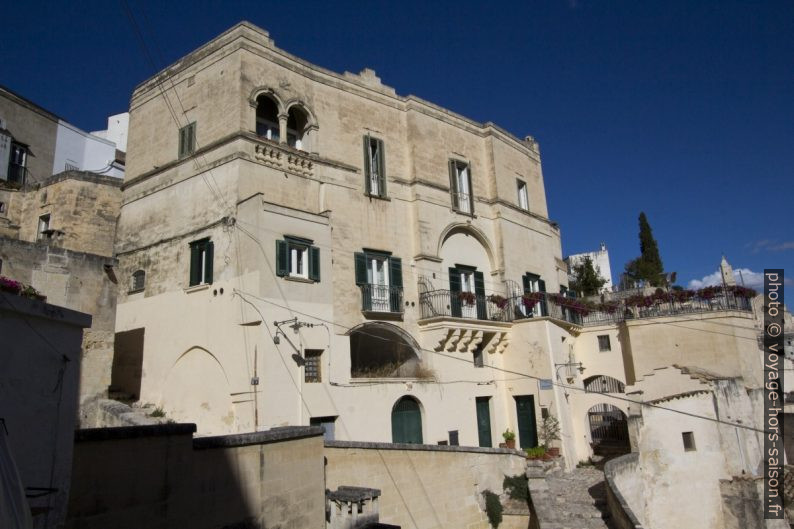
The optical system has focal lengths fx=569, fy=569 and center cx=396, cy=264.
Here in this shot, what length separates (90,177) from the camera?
21.9 m

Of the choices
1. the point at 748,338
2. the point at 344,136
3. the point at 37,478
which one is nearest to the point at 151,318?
the point at 344,136

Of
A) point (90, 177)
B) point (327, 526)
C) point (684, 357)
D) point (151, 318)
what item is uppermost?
point (90, 177)

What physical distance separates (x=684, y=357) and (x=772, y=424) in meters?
4.51

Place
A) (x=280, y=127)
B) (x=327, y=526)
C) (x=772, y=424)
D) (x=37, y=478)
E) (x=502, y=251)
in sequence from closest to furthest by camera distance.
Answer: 1. (x=37, y=478)
2. (x=327, y=526)
3. (x=280, y=127)
4. (x=772, y=424)
5. (x=502, y=251)

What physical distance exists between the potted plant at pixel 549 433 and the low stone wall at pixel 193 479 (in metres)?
13.9

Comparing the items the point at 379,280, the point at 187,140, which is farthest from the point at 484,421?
the point at 187,140

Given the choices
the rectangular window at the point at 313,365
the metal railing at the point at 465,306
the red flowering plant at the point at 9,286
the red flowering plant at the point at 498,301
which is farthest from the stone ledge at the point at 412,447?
the red flowering plant at the point at 9,286

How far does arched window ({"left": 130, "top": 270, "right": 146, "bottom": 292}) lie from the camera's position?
19812 mm

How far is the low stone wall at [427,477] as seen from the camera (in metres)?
12.8

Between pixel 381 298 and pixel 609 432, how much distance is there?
15.0 metres

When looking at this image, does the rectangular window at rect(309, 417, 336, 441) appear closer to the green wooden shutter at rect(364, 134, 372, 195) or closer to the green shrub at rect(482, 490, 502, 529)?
the green shrub at rect(482, 490, 502, 529)

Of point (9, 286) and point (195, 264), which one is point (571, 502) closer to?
point (195, 264)

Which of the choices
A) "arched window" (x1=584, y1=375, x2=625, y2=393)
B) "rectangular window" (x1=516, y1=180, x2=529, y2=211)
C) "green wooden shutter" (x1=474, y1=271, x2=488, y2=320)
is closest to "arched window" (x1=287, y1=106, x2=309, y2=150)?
"green wooden shutter" (x1=474, y1=271, x2=488, y2=320)

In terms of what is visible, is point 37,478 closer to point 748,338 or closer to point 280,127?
point 280,127
